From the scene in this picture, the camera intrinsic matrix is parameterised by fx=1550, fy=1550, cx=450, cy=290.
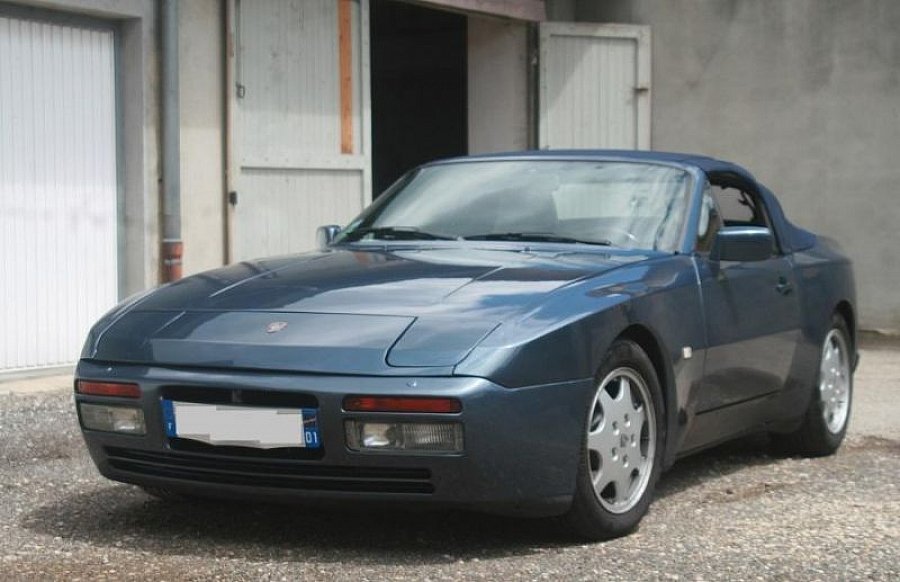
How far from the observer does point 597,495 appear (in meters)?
4.83

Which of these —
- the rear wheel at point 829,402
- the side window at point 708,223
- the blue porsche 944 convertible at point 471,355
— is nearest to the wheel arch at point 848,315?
the rear wheel at point 829,402

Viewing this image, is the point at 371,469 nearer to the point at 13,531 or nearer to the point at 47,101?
the point at 13,531

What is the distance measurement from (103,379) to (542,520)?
1473 millimetres

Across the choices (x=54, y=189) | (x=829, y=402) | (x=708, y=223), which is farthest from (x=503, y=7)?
(x=708, y=223)

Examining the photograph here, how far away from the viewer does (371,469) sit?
4.53 m

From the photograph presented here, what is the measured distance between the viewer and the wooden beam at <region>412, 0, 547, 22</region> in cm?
1248

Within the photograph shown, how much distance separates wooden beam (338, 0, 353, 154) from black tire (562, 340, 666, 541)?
6600 millimetres

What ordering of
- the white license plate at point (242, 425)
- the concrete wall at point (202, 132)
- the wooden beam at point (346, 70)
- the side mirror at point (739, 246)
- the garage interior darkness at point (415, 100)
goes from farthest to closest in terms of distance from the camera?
the garage interior darkness at point (415, 100)
the wooden beam at point (346, 70)
the concrete wall at point (202, 132)
the side mirror at point (739, 246)
the white license plate at point (242, 425)

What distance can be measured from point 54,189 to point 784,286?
4.93 m

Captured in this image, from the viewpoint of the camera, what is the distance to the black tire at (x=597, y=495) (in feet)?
15.6

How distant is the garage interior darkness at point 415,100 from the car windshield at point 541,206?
11.6 meters

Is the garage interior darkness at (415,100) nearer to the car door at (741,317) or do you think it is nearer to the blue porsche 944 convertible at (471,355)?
the car door at (741,317)

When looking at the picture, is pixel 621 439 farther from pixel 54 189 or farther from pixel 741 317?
pixel 54 189

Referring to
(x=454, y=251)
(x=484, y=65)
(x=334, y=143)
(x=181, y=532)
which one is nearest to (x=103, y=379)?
(x=181, y=532)
